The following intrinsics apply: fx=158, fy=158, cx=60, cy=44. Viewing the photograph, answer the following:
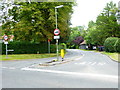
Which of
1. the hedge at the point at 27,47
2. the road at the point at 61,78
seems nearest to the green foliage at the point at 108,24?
the hedge at the point at 27,47

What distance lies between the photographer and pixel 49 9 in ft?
82.8

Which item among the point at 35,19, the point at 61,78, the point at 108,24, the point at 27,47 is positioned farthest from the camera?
the point at 108,24

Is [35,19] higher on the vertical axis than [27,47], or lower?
higher

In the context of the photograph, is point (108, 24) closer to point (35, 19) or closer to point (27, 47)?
point (27, 47)

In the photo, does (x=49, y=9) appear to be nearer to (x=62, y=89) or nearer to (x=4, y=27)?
(x=4, y=27)

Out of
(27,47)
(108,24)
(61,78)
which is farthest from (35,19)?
(108,24)

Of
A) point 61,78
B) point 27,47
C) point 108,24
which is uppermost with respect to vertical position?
point 108,24

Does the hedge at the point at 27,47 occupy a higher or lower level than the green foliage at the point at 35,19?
lower

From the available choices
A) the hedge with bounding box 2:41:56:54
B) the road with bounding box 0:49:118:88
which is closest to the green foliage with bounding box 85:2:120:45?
the hedge with bounding box 2:41:56:54

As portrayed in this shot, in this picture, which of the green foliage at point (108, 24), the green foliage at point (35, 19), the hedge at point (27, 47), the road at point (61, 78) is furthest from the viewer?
the green foliage at point (108, 24)

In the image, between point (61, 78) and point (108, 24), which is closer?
point (61, 78)

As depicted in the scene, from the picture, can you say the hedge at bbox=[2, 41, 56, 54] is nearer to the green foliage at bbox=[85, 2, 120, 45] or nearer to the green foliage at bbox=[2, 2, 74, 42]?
the green foliage at bbox=[2, 2, 74, 42]

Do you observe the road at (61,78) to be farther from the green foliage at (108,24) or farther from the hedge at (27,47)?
the green foliage at (108,24)

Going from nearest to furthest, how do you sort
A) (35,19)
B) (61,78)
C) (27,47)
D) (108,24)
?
(61,78), (35,19), (27,47), (108,24)
